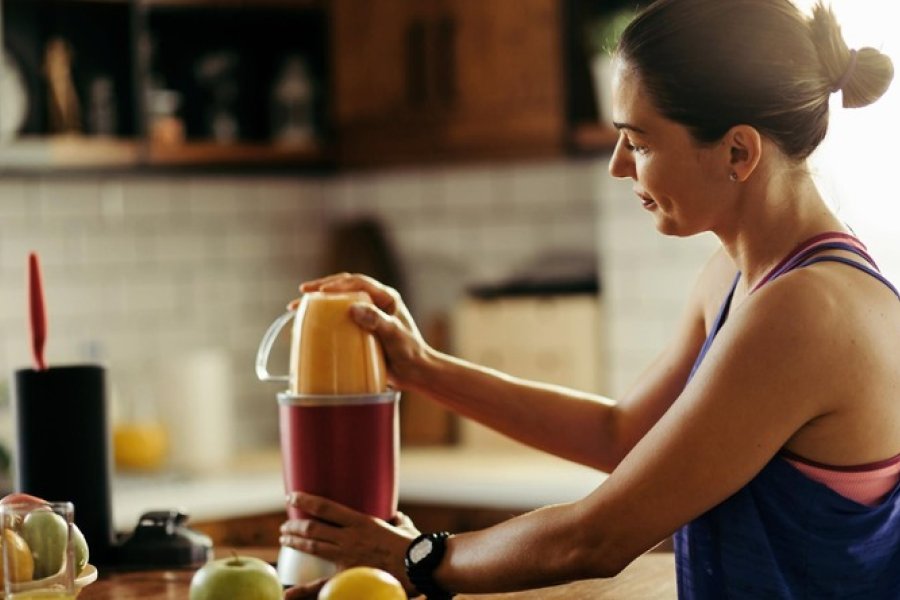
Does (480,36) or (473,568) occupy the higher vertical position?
(480,36)

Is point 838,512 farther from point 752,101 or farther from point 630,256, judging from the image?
point 630,256

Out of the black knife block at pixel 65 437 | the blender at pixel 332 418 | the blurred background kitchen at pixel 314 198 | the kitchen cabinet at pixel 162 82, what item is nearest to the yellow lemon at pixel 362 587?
the blender at pixel 332 418

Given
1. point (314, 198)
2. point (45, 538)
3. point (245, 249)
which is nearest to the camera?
point (45, 538)

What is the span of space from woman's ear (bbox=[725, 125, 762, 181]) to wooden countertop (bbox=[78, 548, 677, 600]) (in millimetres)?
593

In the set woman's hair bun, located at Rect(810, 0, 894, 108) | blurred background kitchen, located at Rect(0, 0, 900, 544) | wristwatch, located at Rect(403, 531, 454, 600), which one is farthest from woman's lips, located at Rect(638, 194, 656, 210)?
blurred background kitchen, located at Rect(0, 0, 900, 544)

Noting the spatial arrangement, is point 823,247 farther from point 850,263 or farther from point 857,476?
point 857,476

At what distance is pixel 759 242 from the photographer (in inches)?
71.2

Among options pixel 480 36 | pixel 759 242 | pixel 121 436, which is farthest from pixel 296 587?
pixel 480 36

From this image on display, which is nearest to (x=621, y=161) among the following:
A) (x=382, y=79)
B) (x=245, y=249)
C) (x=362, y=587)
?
(x=362, y=587)

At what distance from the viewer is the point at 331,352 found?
1.90m

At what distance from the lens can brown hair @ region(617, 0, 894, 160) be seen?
5.55 feet

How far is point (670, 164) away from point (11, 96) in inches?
95.6

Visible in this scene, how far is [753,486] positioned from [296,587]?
23.0 inches

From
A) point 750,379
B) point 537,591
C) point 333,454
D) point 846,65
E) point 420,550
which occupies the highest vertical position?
point 846,65
